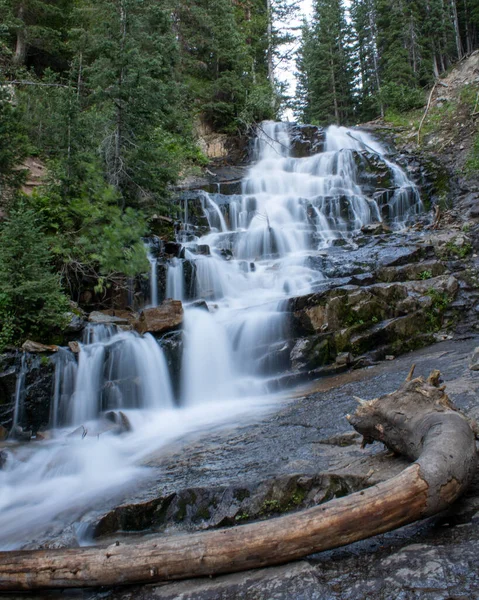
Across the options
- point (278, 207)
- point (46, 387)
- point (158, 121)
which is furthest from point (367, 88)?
point (46, 387)

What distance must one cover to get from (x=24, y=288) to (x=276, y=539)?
23.6ft

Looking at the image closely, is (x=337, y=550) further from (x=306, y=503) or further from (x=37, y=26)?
(x=37, y=26)

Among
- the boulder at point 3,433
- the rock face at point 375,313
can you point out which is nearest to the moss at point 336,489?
the rock face at point 375,313

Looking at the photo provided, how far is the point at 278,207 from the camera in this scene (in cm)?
1705

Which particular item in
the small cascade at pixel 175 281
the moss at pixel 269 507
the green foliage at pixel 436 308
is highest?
the small cascade at pixel 175 281

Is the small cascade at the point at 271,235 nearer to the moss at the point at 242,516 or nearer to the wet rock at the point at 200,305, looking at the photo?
the wet rock at the point at 200,305

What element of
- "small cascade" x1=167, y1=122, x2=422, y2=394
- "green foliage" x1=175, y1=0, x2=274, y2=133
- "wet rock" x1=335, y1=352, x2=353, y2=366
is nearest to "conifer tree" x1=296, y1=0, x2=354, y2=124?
"green foliage" x1=175, y1=0, x2=274, y2=133

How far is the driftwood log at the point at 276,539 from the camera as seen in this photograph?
259 centimetres

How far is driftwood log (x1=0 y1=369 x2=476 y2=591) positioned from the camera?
2594mm

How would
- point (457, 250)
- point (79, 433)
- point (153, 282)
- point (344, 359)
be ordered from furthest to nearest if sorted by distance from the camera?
point (457, 250) → point (153, 282) → point (344, 359) → point (79, 433)

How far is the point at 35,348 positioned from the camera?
26.8 ft

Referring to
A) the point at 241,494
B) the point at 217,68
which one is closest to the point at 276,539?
the point at 241,494

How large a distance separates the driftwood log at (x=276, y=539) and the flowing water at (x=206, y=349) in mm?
1604

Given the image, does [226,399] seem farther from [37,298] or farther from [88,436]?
[37,298]
